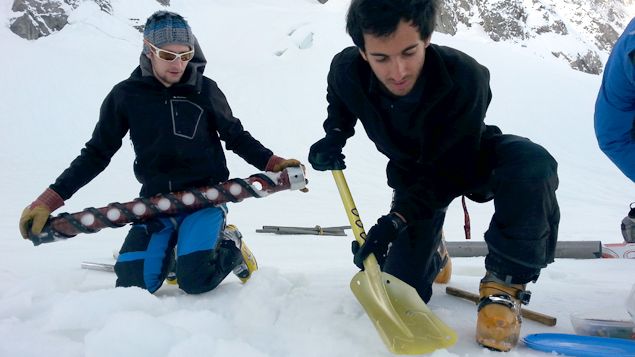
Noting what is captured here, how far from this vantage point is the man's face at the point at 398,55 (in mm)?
1779

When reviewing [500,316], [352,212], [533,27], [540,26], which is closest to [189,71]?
[352,212]

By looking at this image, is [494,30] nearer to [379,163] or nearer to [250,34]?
[250,34]

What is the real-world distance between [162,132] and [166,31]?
1.57 ft

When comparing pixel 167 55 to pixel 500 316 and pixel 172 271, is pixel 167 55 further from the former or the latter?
pixel 500 316

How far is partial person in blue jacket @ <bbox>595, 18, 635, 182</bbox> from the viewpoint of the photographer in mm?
1781

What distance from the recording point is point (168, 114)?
8.31 feet

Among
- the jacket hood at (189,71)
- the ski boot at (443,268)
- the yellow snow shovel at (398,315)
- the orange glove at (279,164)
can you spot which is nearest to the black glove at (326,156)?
the orange glove at (279,164)

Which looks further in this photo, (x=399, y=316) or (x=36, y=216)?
(x=36, y=216)

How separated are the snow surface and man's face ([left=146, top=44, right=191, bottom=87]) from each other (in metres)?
1.00

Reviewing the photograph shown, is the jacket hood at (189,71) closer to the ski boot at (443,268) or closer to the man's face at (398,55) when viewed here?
the man's face at (398,55)

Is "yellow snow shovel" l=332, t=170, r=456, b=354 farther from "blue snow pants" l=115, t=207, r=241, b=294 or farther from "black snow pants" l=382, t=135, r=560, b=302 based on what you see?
"blue snow pants" l=115, t=207, r=241, b=294

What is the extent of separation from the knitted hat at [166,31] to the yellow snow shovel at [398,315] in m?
1.42

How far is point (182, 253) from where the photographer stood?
238 centimetres

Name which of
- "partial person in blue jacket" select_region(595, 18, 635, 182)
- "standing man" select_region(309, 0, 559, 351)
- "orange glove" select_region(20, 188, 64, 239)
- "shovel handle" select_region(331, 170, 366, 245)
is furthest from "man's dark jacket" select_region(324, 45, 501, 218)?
"orange glove" select_region(20, 188, 64, 239)
